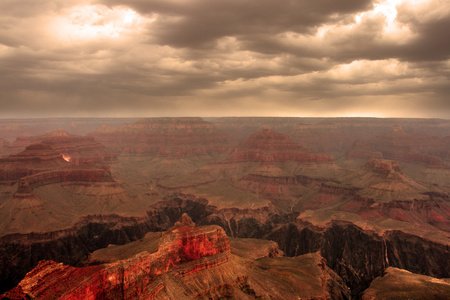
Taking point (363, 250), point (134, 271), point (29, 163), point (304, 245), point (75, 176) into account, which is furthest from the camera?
point (29, 163)

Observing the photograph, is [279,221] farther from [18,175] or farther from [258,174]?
[18,175]

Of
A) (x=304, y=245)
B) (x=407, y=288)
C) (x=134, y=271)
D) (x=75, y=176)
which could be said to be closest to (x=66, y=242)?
(x=75, y=176)

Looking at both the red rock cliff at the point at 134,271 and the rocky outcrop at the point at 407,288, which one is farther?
the rocky outcrop at the point at 407,288

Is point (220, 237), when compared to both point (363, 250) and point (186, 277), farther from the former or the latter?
point (363, 250)

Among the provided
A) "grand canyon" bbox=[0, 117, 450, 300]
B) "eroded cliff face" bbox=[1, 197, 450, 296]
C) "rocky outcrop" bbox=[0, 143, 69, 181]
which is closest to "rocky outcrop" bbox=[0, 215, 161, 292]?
"eroded cliff face" bbox=[1, 197, 450, 296]

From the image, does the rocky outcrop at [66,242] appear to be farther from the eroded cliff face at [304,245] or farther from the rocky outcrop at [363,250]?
the rocky outcrop at [363,250]

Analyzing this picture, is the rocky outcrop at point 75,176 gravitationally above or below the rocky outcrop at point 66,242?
above

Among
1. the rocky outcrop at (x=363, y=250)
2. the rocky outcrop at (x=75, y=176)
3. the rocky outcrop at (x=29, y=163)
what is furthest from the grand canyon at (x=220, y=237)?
the rocky outcrop at (x=29, y=163)

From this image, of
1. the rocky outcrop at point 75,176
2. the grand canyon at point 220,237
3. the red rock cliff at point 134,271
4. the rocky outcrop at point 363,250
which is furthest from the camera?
the rocky outcrop at point 75,176

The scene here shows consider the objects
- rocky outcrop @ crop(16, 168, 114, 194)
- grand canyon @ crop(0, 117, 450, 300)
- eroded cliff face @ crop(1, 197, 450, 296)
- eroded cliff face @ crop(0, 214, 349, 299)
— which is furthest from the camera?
rocky outcrop @ crop(16, 168, 114, 194)

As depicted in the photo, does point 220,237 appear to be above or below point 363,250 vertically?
above

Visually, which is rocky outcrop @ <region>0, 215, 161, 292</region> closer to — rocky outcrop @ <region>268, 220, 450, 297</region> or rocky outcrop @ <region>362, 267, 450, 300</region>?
rocky outcrop @ <region>268, 220, 450, 297</region>
